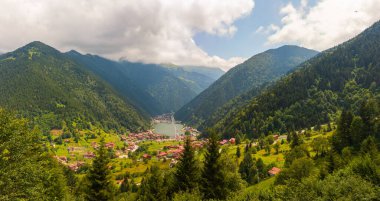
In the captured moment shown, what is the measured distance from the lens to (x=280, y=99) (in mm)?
199625

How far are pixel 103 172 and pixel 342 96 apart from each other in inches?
7556

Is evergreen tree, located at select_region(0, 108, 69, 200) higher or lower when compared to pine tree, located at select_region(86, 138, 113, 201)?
higher

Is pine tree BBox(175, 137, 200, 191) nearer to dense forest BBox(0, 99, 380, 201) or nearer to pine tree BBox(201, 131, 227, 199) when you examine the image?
dense forest BBox(0, 99, 380, 201)

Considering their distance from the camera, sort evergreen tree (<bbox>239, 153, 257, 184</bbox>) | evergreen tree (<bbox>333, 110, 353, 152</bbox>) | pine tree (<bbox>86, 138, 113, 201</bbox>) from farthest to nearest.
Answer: evergreen tree (<bbox>239, 153, 257, 184</bbox>) < evergreen tree (<bbox>333, 110, 353, 152</bbox>) < pine tree (<bbox>86, 138, 113, 201</bbox>)

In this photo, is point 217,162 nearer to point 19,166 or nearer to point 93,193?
point 93,193

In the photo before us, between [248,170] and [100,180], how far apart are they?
6093 cm

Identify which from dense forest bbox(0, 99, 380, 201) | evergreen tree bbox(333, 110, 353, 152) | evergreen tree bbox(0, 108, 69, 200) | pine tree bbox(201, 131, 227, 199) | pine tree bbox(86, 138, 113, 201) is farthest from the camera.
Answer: evergreen tree bbox(333, 110, 353, 152)

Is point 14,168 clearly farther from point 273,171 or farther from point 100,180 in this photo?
point 273,171

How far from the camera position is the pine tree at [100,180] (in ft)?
116

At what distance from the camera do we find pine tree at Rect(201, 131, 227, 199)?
38.2 metres

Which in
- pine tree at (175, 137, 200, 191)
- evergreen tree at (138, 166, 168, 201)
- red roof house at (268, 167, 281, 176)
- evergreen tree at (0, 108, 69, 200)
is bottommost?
red roof house at (268, 167, 281, 176)

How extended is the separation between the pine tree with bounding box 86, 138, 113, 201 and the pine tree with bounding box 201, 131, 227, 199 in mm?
13409

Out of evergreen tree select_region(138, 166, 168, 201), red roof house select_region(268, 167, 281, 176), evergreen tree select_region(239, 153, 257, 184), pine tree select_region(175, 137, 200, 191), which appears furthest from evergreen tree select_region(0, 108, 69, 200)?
red roof house select_region(268, 167, 281, 176)

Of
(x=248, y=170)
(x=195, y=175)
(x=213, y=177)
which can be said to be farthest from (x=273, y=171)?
(x=195, y=175)
